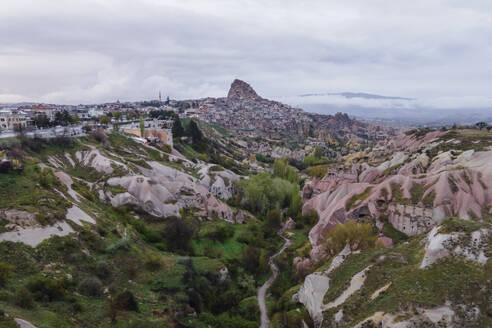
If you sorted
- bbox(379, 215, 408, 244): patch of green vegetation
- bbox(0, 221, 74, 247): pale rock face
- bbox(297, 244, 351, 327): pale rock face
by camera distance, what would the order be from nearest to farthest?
bbox(297, 244, 351, 327): pale rock face, bbox(0, 221, 74, 247): pale rock face, bbox(379, 215, 408, 244): patch of green vegetation

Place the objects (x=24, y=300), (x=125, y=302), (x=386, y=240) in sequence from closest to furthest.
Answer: (x=24, y=300)
(x=125, y=302)
(x=386, y=240)

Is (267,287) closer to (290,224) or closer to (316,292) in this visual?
(316,292)

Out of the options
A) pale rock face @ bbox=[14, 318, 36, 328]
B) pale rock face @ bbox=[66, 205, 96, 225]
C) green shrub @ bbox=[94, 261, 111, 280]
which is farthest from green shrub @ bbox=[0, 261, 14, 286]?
pale rock face @ bbox=[66, 205, 96, 225]

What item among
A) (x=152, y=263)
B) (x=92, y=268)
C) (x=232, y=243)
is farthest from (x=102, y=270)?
(x=232, y=243)

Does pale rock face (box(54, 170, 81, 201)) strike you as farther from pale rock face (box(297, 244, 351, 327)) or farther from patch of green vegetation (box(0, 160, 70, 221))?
pale rock face (box(297, 244, 351, 327))

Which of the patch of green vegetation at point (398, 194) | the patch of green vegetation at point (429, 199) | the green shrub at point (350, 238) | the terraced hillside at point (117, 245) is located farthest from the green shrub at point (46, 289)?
the patch of green vegetation at point (429, 199)
